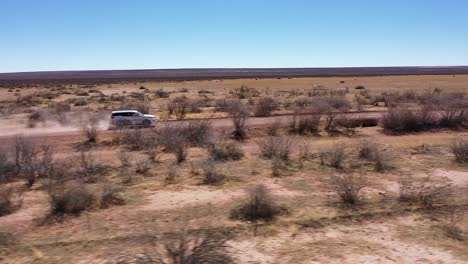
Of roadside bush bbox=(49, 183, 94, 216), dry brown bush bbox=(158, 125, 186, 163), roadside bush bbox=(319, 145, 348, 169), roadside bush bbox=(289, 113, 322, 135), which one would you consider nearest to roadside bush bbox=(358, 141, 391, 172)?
roadside bush bbox=(319, 145, 348, 169)

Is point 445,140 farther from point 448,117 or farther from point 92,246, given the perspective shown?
point 92,246

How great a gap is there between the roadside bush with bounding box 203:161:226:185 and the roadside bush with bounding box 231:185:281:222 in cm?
299

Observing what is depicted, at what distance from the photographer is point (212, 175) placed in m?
14.4

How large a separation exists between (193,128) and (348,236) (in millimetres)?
14474

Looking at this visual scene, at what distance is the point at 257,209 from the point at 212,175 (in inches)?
145

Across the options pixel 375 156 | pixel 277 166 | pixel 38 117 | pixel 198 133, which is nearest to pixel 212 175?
pixel 277 166

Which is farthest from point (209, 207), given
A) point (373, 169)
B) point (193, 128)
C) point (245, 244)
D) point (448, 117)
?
point (448, 117)

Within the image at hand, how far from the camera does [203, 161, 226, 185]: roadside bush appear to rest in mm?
14311

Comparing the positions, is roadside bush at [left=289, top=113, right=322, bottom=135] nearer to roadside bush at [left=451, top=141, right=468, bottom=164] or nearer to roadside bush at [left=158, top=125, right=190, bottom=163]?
roadside bush at [left=158, top=125, right=190, bottom=163]

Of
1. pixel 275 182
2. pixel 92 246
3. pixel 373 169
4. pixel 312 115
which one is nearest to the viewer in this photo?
pixel 92 246

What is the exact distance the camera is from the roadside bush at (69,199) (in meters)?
11.3

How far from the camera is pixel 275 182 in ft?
47.0

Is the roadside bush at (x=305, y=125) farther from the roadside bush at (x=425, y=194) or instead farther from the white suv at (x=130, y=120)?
the roadside bush at (x=425, y=194)

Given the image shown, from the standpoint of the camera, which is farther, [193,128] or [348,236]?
[193,128]
